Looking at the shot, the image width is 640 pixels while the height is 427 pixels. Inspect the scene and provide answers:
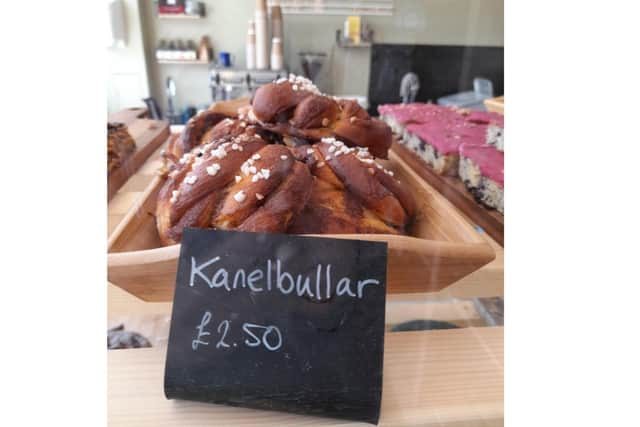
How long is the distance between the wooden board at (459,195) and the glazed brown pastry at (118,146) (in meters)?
0.74

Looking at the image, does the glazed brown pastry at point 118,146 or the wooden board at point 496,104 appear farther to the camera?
the wooden board at point 496,104

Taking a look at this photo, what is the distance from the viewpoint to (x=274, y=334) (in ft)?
1.50

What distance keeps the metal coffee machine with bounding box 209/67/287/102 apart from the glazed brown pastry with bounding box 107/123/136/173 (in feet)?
0.73

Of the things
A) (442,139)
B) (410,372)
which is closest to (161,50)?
(410,372)

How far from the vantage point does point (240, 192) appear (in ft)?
1.93

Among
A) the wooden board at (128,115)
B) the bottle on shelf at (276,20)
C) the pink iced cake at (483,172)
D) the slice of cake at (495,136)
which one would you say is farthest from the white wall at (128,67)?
the slice of cake at (495,136)

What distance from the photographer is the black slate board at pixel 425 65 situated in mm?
713

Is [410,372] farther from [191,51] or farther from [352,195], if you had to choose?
[191,51]

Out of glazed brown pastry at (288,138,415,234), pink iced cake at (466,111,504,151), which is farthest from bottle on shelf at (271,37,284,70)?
pink iced cake at (466,111,504,151)

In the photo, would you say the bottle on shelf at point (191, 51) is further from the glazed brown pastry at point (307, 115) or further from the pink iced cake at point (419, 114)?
the pink iced cake at point (419, 114)

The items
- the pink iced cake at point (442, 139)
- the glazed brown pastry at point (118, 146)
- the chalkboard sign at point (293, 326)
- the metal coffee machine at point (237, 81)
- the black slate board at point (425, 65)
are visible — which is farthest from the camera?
the pink iced cake at point (442, 139)

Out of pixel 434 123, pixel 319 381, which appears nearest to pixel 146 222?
pixel 319 381

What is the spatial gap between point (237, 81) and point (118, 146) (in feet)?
1.05

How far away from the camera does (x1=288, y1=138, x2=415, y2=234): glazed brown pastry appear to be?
65cm
